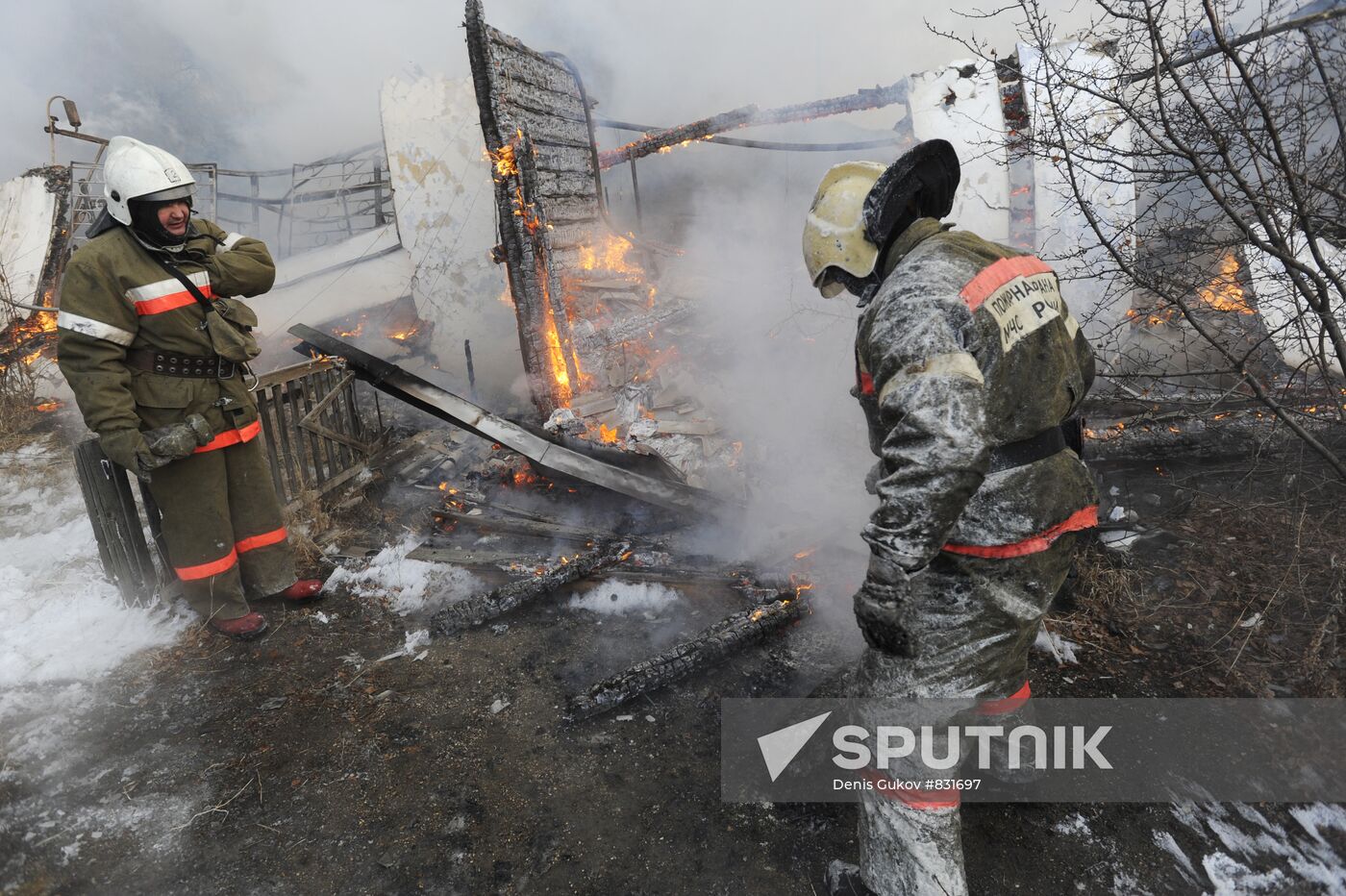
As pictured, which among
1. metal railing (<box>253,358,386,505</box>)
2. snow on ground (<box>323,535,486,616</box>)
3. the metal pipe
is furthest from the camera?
the metal pipe

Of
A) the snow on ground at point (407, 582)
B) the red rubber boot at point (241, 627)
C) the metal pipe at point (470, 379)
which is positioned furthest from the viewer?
the metal pipe at point (470, 379)

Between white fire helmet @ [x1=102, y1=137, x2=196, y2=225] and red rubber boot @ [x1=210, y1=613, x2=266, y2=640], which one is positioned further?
red rubber boot @ [x1=210, y1=613, x2=266, y2=640]

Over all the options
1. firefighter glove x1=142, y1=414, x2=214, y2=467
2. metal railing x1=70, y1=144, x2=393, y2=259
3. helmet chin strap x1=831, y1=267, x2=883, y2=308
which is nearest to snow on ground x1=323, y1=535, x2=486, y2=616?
firefighter glove x1=142, y1=414, x2=214, y2=467

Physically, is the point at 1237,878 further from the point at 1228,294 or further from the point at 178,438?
the point at 178,438

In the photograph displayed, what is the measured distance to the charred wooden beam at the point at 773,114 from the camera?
26.2 feet

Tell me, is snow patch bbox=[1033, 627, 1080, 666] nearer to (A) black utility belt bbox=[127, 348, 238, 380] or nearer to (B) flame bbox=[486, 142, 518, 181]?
(A) black utility belt bbox=[127, 348, 238, 380]

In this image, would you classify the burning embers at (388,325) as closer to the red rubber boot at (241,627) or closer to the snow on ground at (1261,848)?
the red rubber boot at (241,627)

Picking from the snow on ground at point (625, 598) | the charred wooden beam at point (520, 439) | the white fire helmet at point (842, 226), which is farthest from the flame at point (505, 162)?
the white fire helmet at point (842, 226)

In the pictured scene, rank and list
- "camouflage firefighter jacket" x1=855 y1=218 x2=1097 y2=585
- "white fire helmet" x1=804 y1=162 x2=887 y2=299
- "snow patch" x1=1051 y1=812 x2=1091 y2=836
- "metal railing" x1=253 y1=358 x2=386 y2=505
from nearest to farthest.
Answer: "camouflage firefighter jacket" x1=855 y1=218 x2=1097 y2=585 < "white fire helmet" x1=804 y1=162 x2=887 y2=299 < "snow patch" x1=1051 y1=812 x2=1091 y2=836 < "metal railing" x1=253 y1=358 x2=386 y2=505

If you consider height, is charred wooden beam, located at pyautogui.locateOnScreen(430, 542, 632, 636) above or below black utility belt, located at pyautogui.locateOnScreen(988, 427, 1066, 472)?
below

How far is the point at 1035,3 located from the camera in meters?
3.11

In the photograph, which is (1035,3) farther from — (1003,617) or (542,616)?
(542,616)

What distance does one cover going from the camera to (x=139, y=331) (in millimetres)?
3688

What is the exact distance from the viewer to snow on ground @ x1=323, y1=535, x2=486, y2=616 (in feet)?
14.7
